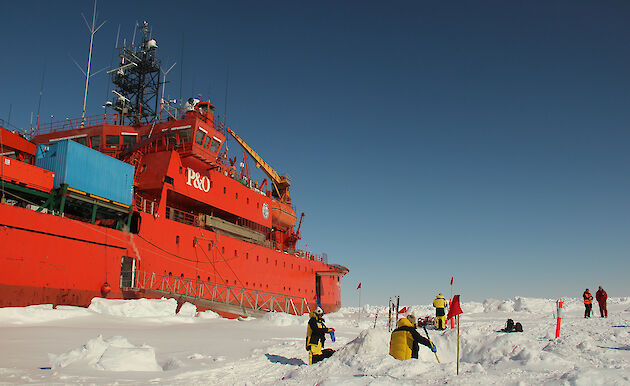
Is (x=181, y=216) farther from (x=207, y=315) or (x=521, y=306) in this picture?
(x=521, y=306)

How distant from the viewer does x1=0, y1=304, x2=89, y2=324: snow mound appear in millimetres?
13383

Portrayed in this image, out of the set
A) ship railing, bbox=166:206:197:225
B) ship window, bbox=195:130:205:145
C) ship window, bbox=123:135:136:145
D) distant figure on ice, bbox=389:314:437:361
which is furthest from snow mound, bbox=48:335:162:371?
ship window, bbox=123:135:136:145

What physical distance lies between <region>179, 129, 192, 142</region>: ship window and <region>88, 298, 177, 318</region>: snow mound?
11123mm

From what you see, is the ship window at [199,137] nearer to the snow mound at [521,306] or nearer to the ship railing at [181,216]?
the ship railing at [181,216]

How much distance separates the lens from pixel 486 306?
117 ft

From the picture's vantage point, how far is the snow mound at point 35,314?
1338 cm

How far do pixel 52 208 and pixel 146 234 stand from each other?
13.6 feet

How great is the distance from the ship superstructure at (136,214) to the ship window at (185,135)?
6cm

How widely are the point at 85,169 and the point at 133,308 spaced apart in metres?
6.57

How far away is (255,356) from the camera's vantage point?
33.6 feet

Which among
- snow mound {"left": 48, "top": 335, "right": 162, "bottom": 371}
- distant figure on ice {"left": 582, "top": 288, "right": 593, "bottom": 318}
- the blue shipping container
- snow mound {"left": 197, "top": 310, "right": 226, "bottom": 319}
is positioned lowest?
snow mound {"left": 197, "top": 310, "right": 226, "bottom": 319}

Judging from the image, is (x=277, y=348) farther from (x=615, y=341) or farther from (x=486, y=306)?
(x=486, y=306)

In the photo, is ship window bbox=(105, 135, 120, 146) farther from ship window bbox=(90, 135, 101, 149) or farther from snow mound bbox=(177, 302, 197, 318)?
snow mound bbox=(177, 302, 197, 318)

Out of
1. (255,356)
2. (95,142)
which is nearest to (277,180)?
(95,142)
